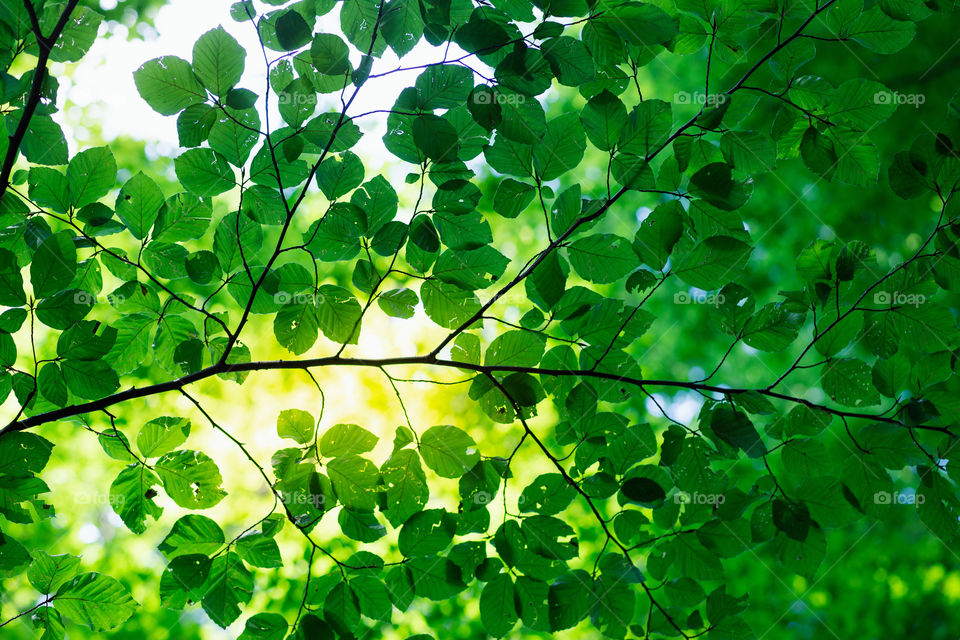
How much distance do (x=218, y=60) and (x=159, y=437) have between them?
1.98ft

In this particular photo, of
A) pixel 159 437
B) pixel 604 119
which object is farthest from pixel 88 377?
pixel 604 119

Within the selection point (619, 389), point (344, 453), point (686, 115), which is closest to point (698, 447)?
point (619, 389)

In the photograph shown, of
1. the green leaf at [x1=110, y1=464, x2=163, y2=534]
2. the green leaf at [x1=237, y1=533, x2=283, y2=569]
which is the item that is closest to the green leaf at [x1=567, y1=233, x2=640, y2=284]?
the green leaf at [x1=237, y1=533, x2=283, y2=569]

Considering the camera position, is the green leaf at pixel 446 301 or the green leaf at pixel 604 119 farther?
the green leaf at pixel 446 301

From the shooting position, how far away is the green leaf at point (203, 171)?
0.93 meters

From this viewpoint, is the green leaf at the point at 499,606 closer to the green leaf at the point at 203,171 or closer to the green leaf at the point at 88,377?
the green leaf at the point at 88,377

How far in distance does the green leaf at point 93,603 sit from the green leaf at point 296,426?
1.17 feet

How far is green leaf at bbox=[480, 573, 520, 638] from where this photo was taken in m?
1.02

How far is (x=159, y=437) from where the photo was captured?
3.18 ft

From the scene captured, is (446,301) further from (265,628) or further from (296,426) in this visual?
(265,628)

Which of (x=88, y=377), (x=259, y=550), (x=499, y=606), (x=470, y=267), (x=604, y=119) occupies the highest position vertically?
(x=604, y=119)

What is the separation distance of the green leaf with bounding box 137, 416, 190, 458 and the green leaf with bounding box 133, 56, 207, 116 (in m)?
0.49

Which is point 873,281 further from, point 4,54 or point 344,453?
point 4,54

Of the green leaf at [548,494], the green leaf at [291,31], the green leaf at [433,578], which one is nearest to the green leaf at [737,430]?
→ the green leaf at [548,494]
